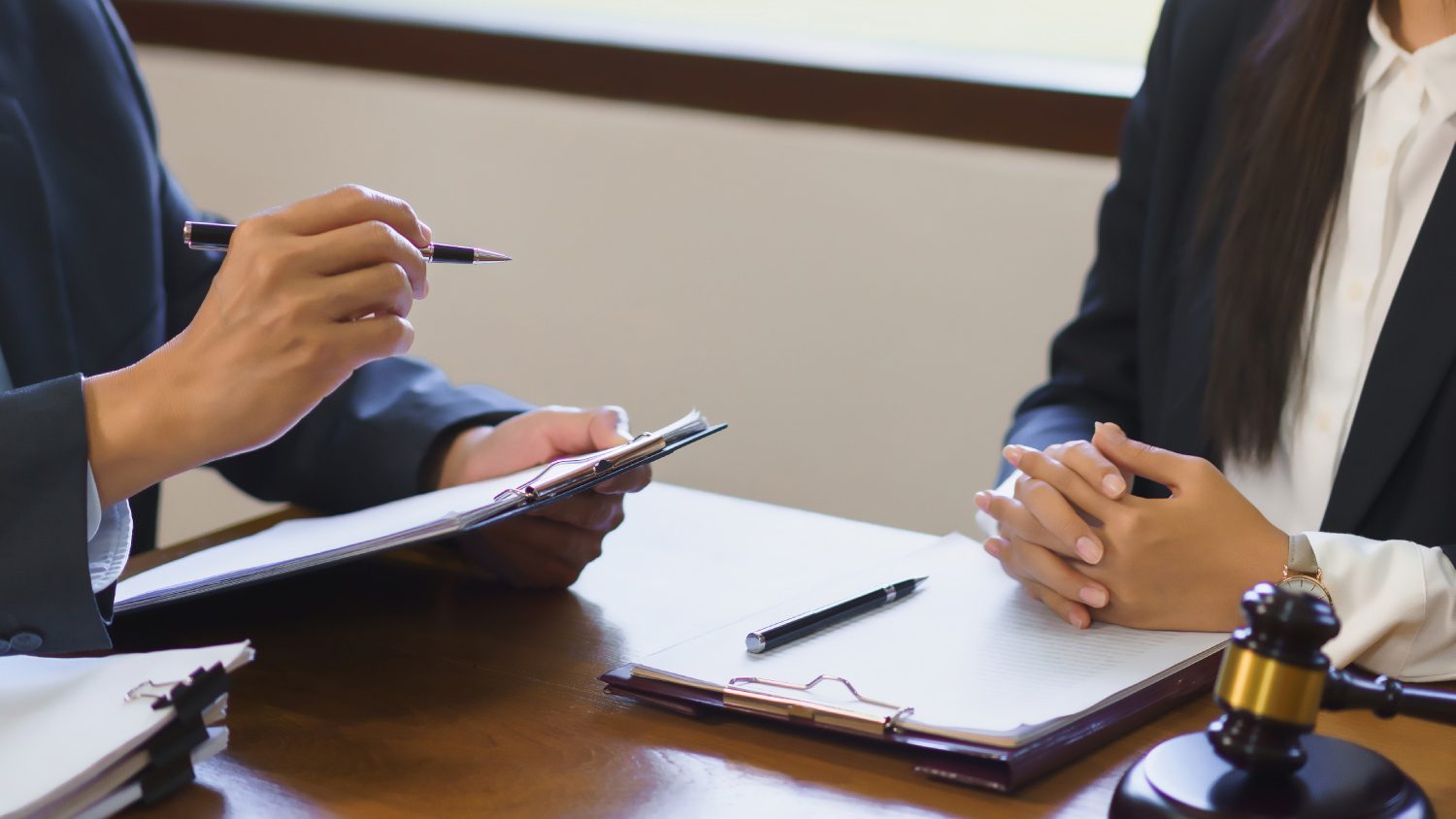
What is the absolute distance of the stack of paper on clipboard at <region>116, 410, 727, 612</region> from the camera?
2.95ft

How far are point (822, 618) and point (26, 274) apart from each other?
30.1 inches

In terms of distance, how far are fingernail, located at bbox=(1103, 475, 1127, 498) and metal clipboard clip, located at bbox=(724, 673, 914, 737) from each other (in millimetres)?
286

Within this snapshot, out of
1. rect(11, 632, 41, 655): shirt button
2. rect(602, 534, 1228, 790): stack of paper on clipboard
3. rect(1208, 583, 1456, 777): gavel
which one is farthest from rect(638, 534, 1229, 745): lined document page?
rect(11, 632, 41, 655): shirt button

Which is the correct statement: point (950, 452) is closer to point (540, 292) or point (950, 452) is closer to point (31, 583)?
point (540, 292)

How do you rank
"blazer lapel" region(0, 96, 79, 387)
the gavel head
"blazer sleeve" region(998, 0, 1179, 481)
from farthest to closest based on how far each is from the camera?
"blazer sleeve" region(998, 0, 1179, 481) → "blazer lapel" region(0, 96, 79, 387) → the gavel head

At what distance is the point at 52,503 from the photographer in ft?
2.84

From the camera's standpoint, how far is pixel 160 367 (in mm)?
886

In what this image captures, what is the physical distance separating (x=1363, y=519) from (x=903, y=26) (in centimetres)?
132

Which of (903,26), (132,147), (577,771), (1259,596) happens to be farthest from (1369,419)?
(903,26)

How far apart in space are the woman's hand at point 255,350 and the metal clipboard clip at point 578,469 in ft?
0.45

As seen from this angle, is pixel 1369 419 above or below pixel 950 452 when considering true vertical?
above

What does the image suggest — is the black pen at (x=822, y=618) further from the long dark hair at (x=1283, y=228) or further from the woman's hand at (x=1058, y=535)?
the long dark hair at (x=1283, y=228)

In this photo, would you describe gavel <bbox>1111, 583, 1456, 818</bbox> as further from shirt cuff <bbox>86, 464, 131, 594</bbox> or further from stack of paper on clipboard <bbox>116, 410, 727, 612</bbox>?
shirt cuff <bbox>86, 464, 131, 594</bbox>

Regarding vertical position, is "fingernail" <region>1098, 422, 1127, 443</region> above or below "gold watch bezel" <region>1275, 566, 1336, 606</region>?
above
